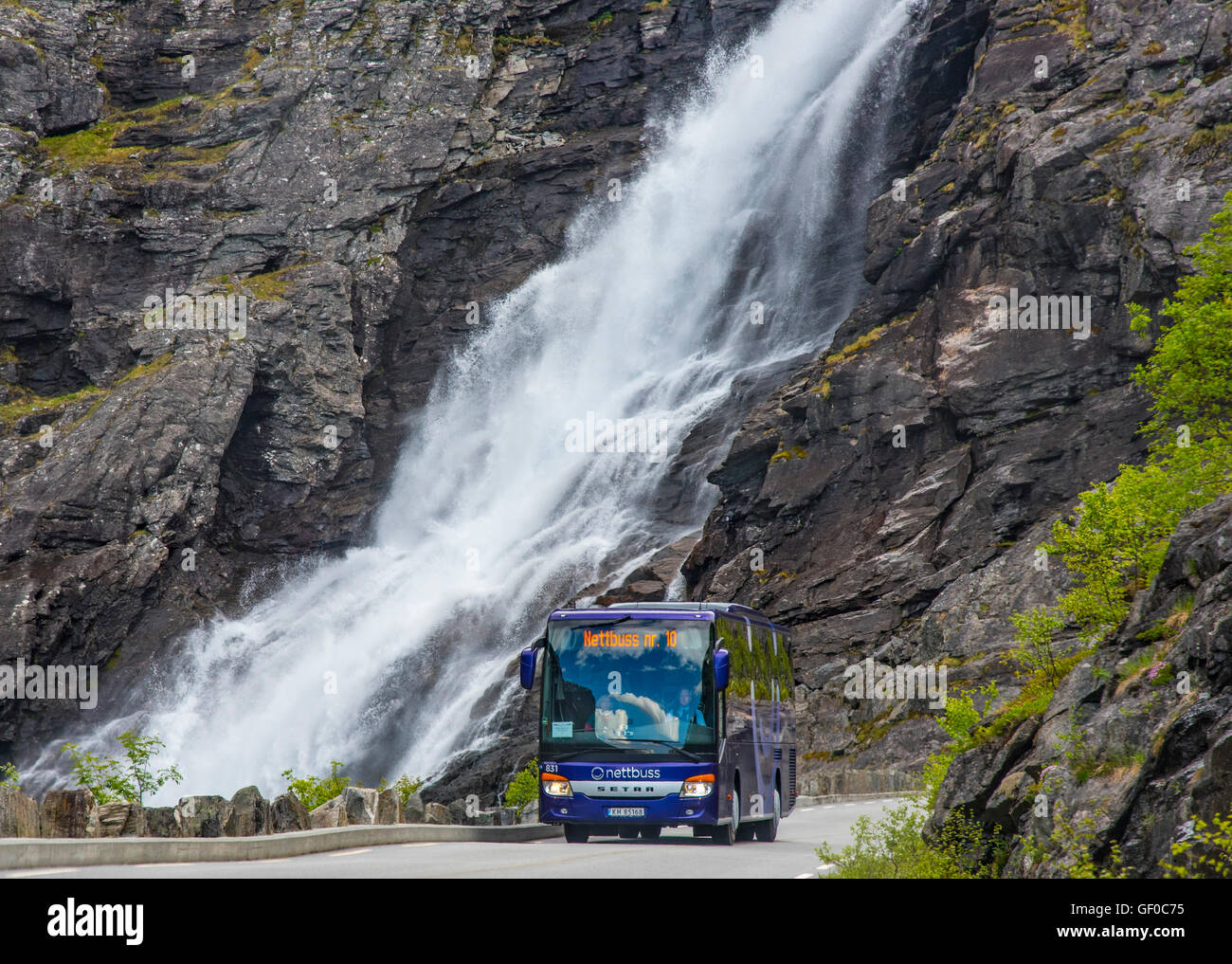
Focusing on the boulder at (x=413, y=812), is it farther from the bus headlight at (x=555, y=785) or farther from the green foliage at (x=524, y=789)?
the green foliage at (x=524, y=789)

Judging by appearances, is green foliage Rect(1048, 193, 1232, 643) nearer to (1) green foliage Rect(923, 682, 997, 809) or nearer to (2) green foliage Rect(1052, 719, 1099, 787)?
(1) green foliage Rect(923, 682, 997, 809)

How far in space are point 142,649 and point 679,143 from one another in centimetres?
4208

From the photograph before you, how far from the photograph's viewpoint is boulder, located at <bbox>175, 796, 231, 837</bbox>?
14.3 metres

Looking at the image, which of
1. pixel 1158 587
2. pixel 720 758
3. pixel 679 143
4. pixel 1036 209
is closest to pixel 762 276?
pixel 679 143

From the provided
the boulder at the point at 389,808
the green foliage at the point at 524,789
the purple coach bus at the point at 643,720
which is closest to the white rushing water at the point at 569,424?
the green foliage at the point at 524,789

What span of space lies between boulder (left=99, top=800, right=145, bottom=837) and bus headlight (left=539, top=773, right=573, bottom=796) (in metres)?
7.67

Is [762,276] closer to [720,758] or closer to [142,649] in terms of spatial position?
[142,649]

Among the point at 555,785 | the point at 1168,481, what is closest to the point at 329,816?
the point at 555,785

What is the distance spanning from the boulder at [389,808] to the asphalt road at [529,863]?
0.81m

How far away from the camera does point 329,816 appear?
18.0 meters

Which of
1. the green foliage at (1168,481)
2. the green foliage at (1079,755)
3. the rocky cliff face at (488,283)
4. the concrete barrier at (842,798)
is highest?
the rocky cliff face at (488,283)

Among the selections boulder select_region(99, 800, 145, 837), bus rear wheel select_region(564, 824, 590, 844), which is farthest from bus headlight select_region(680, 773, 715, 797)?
boulder select_region(99, 800, 145, 837)

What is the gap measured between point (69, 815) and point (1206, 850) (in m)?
10.7

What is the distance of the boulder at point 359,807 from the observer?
18.7 m
